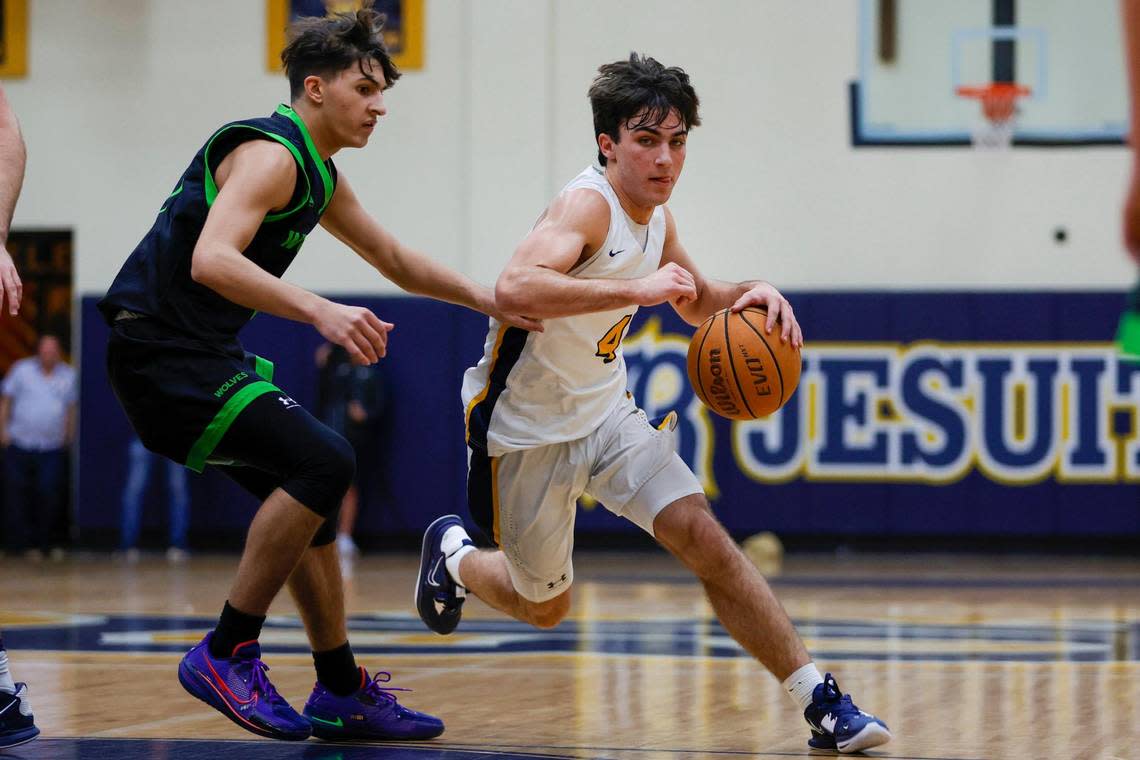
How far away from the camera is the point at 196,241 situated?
13.5 feet

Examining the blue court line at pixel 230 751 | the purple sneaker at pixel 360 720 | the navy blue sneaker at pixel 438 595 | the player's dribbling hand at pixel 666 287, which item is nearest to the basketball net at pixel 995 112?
the navy blue sneaker at pixel 438 595

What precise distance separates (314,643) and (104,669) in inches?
72.2

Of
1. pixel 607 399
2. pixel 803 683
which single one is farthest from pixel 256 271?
pixel 803 683

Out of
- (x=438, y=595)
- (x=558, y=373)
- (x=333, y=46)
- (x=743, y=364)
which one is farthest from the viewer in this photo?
(x=438, y=595)

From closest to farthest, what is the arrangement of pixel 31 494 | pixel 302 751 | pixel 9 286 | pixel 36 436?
pixel 9 286 < pixel 302 751 < pixel 36 436 < pixel 31 494

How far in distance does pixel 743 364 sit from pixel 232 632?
156 cm

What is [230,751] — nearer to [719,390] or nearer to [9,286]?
[9,286]

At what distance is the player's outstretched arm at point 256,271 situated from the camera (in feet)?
12.5

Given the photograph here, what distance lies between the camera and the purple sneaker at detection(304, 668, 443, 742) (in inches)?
170

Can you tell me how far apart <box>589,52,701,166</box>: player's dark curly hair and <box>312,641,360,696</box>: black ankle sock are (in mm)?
1655

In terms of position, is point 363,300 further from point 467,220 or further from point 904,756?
point 904,756

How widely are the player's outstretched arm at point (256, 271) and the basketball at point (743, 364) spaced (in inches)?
39.6

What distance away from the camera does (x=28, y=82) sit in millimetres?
13875

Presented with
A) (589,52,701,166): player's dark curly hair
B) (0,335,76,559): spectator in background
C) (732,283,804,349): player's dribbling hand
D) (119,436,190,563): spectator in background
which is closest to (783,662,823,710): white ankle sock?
(732,283,804,349): player's dribbling hand
